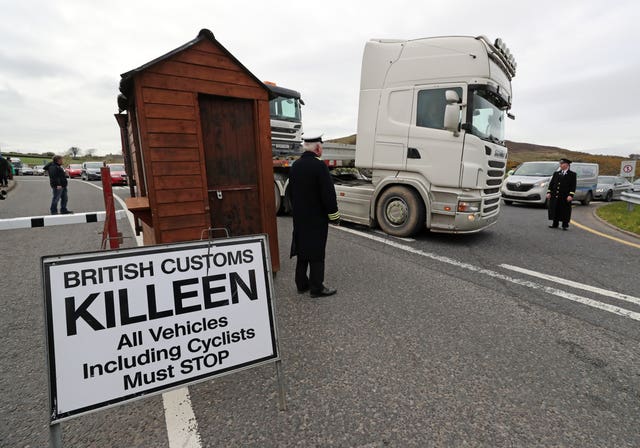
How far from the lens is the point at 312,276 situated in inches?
144

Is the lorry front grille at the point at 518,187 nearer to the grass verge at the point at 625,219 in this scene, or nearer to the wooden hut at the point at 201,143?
the grass verge at the point at 625,219

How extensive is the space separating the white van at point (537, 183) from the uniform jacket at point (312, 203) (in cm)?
909

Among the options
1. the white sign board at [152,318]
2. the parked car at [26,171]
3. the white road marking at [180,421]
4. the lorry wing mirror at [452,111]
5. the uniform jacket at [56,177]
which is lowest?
the white road marking at [180,421]

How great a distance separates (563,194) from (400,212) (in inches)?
164

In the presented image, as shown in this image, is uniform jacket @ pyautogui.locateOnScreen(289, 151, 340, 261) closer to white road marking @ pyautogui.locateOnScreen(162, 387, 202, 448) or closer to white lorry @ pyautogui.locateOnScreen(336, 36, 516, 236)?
white road marking @ pyautogui.locateOnScreen(162, 387, 202, 448)

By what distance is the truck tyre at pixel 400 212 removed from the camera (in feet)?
19.8

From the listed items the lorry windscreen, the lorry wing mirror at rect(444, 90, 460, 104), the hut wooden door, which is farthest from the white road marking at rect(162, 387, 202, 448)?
the lorry windscreen

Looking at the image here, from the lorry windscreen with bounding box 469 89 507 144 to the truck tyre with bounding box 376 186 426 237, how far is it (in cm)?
151

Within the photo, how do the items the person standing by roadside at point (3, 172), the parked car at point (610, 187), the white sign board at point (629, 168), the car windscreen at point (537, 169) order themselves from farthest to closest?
the parked car at point (610, 187) < the white sign board at point (629, 168) < the car windscreen at point (537, 169) < the person standing by roadside at point (3, 172)

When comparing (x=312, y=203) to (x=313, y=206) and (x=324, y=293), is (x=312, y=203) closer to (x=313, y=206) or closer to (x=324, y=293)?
(x=313, y=206)

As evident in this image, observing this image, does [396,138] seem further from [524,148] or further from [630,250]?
[524,148]

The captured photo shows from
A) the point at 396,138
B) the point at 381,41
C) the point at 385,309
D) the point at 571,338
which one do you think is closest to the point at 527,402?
the point at 571,338

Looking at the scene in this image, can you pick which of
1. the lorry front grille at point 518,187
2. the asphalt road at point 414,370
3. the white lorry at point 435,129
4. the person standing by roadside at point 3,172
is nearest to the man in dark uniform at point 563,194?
the white lorry at point 435,129

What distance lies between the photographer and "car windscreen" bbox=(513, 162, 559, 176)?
482 inches
